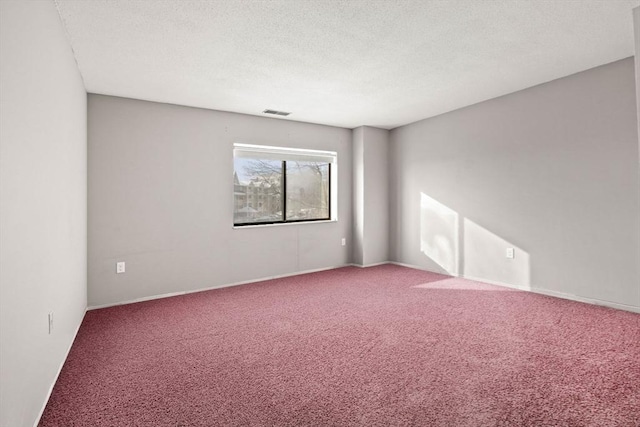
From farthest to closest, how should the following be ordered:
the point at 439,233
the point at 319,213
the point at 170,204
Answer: the point at 319,213 < the point at 439,233 < the point at 170,204

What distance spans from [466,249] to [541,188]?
1.31m

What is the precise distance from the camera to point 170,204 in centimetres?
440

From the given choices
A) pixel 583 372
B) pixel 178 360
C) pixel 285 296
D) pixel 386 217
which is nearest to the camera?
pixel 583 372

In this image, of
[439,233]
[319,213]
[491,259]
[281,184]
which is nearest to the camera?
[491,259]

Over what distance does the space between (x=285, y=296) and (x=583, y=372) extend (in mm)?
2904

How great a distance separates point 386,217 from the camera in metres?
6.32

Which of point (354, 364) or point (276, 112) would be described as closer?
point (354, 364)

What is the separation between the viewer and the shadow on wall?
14.4 ft

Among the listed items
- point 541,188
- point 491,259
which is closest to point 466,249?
point 491,259

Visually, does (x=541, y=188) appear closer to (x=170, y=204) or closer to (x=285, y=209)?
(x=285, y=209)

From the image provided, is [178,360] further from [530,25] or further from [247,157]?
[530,25]

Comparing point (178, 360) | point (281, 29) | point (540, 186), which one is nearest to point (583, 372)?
point (540, 186)

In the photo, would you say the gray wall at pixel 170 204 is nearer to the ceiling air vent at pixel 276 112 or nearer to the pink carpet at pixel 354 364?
the ceiling air vent at pixel 276 112

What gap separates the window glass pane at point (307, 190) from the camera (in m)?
5.65
